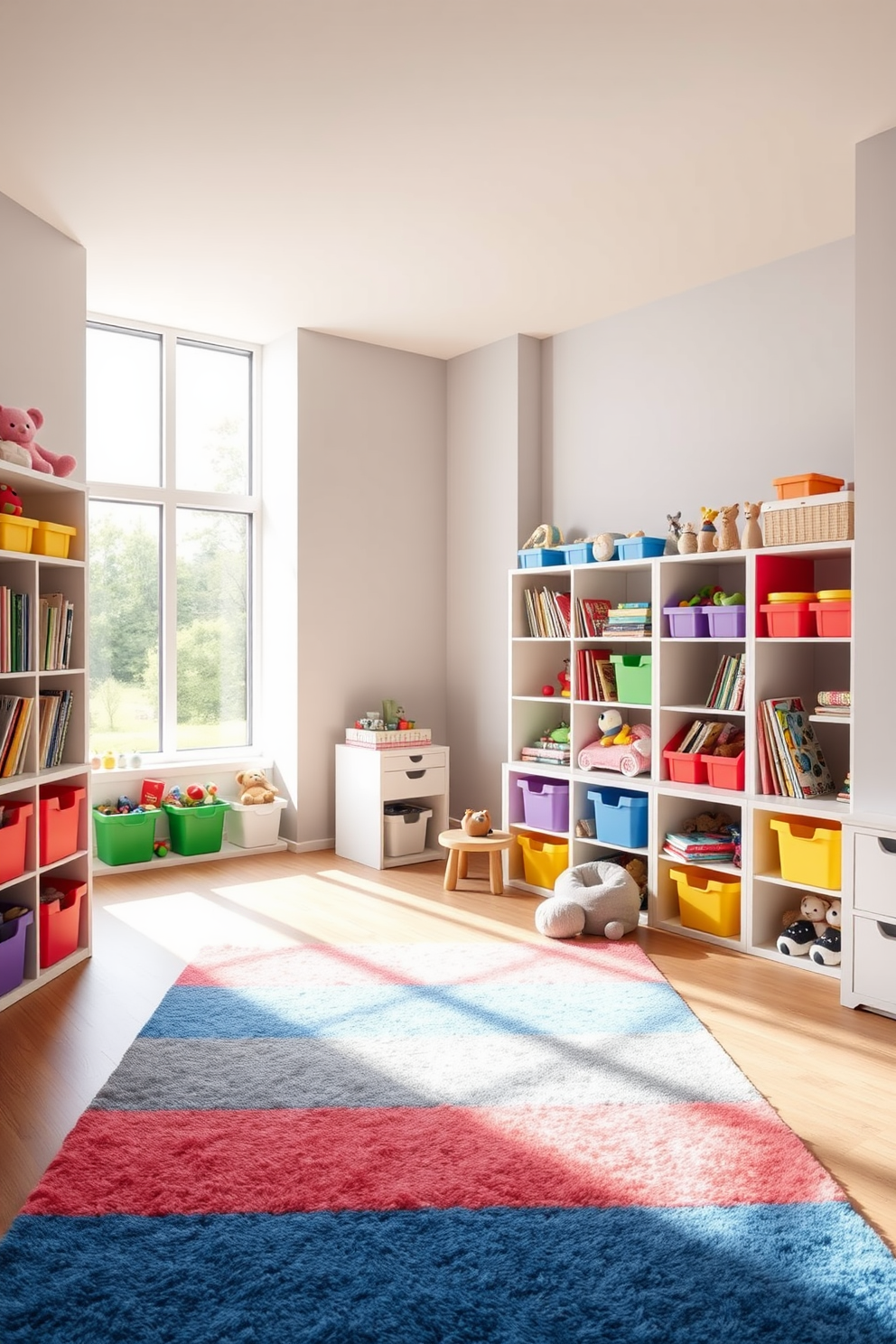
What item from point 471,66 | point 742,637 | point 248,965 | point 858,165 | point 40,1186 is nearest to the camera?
point 40,1186

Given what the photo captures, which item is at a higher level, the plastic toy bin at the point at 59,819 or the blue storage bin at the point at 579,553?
A: the blue storage bin at the point at 579,553

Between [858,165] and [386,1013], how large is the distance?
10.6ft

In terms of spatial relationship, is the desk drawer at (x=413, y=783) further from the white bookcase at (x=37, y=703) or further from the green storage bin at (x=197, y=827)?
the white bookcase at (x=37, y=703)

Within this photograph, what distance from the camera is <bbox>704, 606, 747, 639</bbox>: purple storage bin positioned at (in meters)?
3.88

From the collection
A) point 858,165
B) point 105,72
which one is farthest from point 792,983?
point 105,72

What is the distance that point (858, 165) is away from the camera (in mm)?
3311

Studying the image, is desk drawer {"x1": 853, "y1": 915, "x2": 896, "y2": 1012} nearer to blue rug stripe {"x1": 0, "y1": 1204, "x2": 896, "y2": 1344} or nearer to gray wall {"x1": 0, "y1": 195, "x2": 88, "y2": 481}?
blue rug stripe {"x1": 0, "y1": 1204, "x2": 896, "y2": 1344}

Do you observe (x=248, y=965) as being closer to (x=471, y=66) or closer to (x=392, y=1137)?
(x=392, y=1137)

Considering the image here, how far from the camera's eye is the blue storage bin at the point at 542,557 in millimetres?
4805

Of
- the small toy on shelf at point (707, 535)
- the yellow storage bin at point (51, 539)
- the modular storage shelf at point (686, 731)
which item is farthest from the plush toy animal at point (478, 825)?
the yellow storage bin at point (51, 539)

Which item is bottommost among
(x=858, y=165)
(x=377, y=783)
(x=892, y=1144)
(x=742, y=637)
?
(x=892, y=1144)

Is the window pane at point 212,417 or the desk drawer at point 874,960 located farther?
the window pane at point 212,417

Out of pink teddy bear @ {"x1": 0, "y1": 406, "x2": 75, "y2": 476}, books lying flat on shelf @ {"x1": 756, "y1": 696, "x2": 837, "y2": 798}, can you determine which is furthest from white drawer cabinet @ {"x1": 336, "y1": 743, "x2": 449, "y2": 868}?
pink teddy bear @ {"x1": 0, "y1": 406, "x2": 75, "y2": 476}

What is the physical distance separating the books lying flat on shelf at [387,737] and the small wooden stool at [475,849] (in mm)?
690
